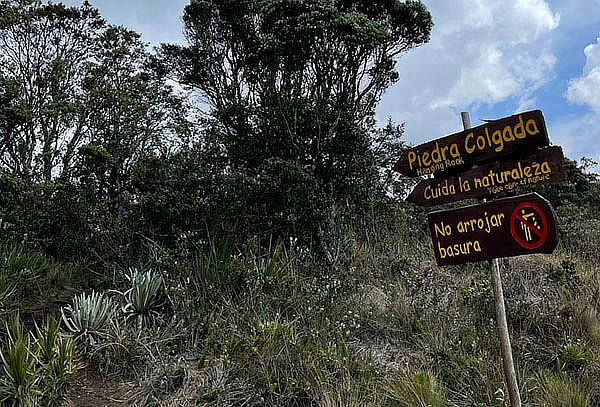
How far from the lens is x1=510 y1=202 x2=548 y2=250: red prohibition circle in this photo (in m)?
3.67

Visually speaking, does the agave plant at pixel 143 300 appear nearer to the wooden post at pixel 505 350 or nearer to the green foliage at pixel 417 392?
the green foliage at pixel 417 392

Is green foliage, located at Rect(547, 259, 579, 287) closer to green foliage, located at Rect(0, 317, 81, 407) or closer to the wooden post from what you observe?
the wooden post

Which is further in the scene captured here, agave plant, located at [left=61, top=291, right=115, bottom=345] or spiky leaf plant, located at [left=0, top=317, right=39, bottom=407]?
agave plant, located at [left=61, top=291, right=115, bottom=345]

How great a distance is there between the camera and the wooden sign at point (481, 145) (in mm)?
3842

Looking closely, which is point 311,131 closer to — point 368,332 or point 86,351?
point 368,332

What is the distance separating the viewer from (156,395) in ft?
16.2

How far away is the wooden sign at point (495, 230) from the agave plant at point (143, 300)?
3.49 m

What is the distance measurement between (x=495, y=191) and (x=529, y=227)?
396 mm

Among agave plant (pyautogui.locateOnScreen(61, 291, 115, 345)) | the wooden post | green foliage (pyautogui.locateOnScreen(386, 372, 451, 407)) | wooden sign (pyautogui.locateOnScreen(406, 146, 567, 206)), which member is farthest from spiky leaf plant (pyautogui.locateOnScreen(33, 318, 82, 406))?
the wooden post

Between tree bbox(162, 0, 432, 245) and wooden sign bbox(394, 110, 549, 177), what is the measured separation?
3.58m

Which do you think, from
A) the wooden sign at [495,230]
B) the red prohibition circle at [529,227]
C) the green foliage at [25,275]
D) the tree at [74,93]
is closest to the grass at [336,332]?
the green foliage at [25,275]

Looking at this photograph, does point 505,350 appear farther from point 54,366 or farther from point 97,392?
point 54,366

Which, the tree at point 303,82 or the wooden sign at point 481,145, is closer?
the wooden sign at point 481,145

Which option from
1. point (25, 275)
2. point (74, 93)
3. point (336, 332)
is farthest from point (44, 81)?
point (336, 332)
